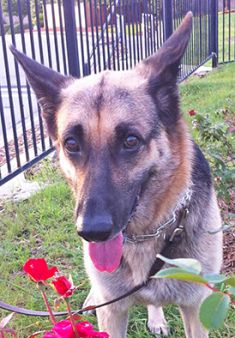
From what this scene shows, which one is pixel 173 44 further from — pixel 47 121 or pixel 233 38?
pixel 233 38

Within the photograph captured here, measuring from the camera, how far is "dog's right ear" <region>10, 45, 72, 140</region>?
90.3 inches

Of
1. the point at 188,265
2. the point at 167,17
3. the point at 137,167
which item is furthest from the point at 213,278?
the point at 167,17

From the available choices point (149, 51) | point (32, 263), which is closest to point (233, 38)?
point (149, 51)

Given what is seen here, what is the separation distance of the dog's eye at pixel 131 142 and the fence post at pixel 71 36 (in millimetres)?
3384

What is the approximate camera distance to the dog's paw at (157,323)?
2664 mm

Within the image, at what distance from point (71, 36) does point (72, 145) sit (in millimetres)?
3381

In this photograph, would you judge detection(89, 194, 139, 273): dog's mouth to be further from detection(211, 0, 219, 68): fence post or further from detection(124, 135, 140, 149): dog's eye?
detection(211, 0, 219, 68): fence post

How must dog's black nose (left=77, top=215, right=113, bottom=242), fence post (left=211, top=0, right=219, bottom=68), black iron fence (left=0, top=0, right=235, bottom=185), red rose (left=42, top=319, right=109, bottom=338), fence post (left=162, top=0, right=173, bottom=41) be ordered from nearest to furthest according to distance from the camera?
red rose (left=42, top=319, right=109, bottom=338)
dog's black nose (left=77, top=215, right=113, bottom=242)
black iron fence (left=0, top=0, right=235, bottom=185)
fence post (left=162, top=0, right=173, bottom=41)
fence post (left=211, top=0, right=219, bottom=68)

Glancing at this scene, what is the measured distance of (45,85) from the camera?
2.35 metres

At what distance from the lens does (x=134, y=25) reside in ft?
23.6

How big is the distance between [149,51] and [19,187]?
3890mm

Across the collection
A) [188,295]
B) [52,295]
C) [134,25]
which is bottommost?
[52,295]

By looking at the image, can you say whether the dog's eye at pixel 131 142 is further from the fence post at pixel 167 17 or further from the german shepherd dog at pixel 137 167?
the fence post at pixel 167 17

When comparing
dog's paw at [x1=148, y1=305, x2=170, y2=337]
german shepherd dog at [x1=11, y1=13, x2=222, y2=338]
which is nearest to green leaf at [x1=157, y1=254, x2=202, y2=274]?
german shepherd dog at [x1=11, y1=13, x2=222, y2=338]
